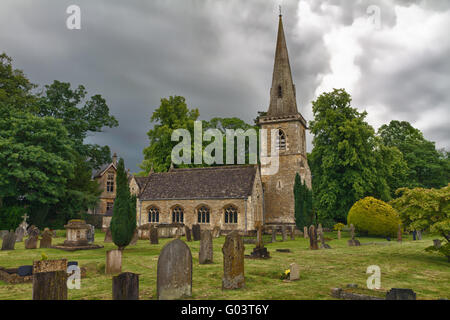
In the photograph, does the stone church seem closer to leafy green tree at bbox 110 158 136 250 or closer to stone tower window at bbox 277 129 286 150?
stone tower window at bbox 277 129 286 150

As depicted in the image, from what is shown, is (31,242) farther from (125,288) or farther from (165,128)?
(165,128)

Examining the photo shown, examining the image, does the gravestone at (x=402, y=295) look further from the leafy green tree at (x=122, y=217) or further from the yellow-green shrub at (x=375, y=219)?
the yellow-green shrub at (x=375, y=219)

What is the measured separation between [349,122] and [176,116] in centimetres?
2154

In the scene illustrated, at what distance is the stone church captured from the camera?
30.5m

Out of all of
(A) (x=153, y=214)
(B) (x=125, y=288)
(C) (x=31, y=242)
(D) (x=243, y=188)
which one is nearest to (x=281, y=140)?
(D) (x=243, y=188)

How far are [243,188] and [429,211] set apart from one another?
18.9m

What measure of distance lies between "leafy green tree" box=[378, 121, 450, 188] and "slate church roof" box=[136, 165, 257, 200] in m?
19.8

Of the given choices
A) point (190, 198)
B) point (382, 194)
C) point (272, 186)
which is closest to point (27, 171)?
point (190, 198)

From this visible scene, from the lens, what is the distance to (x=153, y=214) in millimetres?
33375

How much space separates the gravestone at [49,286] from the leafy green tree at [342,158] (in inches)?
1143

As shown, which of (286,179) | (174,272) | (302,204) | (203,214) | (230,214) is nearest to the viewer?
(174,272)

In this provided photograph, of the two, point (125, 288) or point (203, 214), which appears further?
point (203, 214)

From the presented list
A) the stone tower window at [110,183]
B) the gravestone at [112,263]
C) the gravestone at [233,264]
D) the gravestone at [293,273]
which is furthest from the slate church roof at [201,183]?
the gravestone at [233,264]

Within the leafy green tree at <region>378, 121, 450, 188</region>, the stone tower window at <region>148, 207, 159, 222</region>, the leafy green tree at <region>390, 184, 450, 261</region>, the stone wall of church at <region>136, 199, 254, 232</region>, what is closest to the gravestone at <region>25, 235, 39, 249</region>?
the stone wall of church at <region>136, 199, 254, 232</region>
